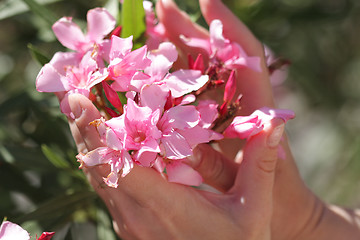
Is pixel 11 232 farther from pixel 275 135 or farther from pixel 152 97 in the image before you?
pixel 275 135

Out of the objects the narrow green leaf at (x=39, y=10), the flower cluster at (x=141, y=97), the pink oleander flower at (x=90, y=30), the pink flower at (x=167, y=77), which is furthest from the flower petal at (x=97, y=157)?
the narrow green leaf at (x=39, y=10)

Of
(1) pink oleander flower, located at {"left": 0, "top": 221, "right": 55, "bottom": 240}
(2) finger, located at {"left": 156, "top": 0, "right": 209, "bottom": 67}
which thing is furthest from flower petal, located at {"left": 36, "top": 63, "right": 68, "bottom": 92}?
(2) finger, located at {"left": 156, "top": 0, "right": 209, "bottom": 67}

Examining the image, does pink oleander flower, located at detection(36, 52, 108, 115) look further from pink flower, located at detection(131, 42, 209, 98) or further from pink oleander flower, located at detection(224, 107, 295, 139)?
pink oleander flower, located at detection(224, 107, 295, 139)

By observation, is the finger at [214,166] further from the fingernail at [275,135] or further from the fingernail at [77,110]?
the fingernail at [77,110]

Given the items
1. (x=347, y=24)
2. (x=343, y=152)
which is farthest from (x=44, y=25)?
(x=343, y=152)

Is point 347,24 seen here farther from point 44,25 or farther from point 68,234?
point 68,234

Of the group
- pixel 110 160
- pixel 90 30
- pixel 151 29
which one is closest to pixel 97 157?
pixel 110 160
